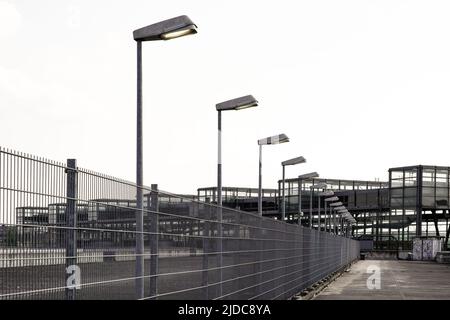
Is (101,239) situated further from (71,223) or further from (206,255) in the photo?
(206,255)

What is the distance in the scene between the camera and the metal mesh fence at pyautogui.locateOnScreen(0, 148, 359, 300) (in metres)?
6.33

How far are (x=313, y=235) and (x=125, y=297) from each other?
21178mm

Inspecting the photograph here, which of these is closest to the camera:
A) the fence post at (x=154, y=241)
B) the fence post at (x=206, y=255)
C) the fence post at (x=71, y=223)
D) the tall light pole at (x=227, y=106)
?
the fence post at (x=71, y=223)

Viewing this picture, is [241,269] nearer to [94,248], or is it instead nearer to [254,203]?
[94,248]

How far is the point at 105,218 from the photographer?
816cm

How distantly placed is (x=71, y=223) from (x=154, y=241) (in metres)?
2.24

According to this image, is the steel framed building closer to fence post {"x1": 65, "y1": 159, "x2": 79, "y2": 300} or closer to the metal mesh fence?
the metal mesh fence

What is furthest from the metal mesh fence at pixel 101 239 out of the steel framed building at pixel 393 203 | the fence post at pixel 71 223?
the steel framed building at pixel 393 203

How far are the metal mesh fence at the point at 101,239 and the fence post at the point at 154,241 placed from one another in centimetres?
1

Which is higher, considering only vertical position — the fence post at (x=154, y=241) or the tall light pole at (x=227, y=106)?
the tall light pole at (x=227, y=106)

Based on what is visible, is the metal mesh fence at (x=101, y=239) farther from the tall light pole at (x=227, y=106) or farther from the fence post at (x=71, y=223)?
the tall light pole at (x=227, y=106)

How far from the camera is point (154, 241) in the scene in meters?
9.43

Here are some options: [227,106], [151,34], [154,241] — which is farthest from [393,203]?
[154,241]

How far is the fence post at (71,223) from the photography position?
23.4 ft
